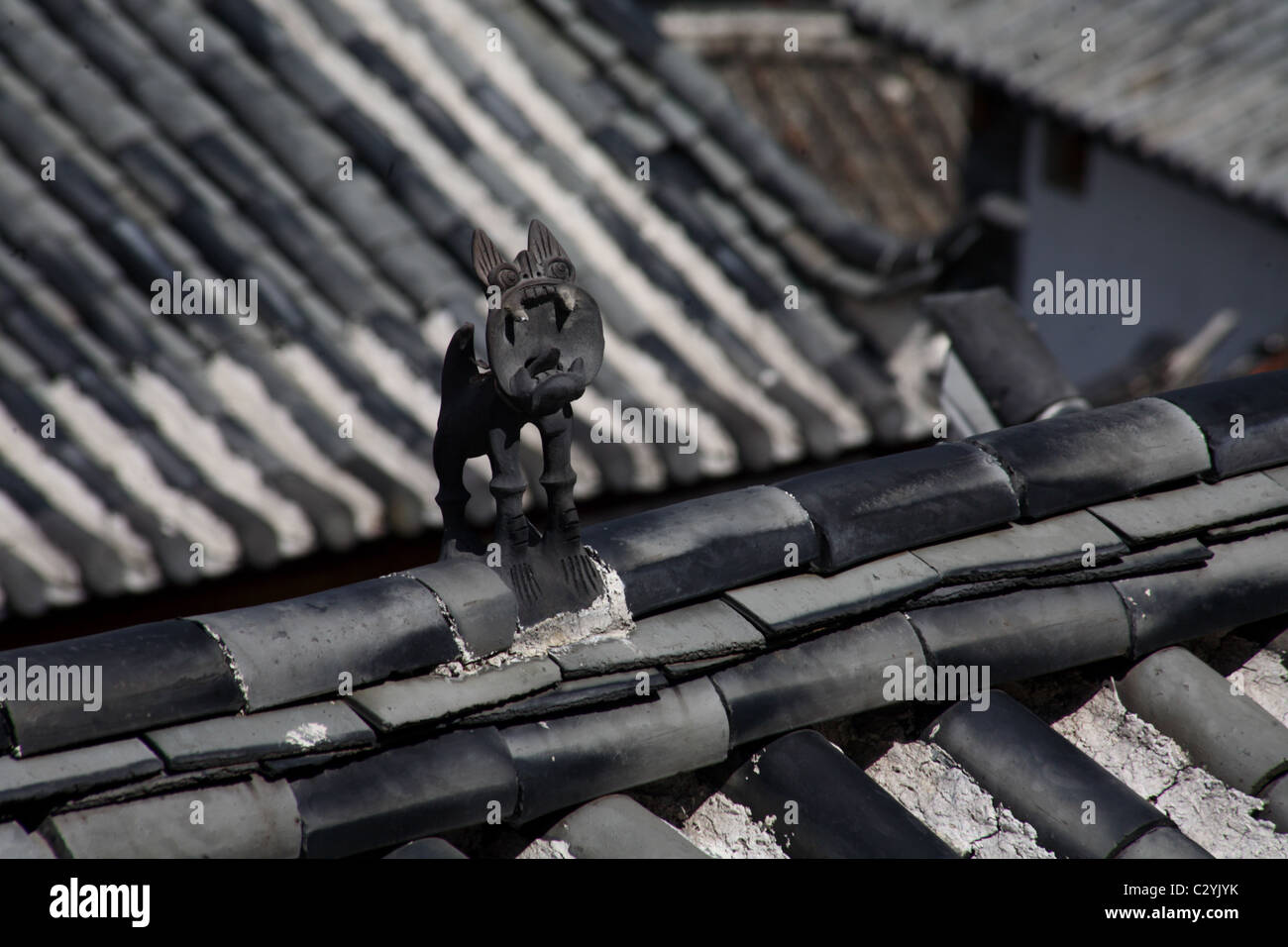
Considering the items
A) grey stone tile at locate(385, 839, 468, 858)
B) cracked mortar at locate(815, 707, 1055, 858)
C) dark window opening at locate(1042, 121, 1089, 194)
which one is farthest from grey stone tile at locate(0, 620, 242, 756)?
dark window opening at locate(1042, 121, 1089, 194)

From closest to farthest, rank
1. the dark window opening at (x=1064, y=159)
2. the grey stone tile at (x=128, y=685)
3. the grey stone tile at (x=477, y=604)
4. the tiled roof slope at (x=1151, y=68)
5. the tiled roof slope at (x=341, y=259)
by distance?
the grey stone tile at (x=128, y=685) < the grey stone tile at (x=477, y=604) < the tiled roof slope at (x=341, y=259) < the tiled roof slope at (x=1151, y=68) < the dark window opening at (x=1064, y=159)

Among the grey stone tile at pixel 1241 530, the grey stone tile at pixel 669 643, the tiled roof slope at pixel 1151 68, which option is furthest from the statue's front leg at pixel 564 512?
the tiled roof slope at pixel 1151 68

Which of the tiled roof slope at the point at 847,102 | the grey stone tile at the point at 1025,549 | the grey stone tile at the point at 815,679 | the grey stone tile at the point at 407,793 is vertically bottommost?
the grey stone tile at the point at 407,793

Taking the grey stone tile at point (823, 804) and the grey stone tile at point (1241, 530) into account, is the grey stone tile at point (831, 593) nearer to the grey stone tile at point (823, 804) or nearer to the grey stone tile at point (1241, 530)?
the grey stone tile at point (823, 804)

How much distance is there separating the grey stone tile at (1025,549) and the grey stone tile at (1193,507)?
7 cm

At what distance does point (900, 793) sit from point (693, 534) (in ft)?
2.22

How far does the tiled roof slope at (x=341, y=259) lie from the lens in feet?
18.4

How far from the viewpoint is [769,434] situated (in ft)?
22.2

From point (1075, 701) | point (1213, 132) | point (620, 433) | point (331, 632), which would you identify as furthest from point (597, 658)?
point (1213, 132)

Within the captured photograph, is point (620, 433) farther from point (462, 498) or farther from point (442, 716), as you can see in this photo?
point (442, 716)

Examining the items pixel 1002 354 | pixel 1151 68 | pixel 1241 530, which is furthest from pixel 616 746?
pixel 1151 68

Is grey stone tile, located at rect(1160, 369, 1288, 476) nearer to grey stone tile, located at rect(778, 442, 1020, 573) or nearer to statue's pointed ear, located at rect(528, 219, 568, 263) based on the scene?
grey stone tile, located at rect(778, 442, 1020, 573)
